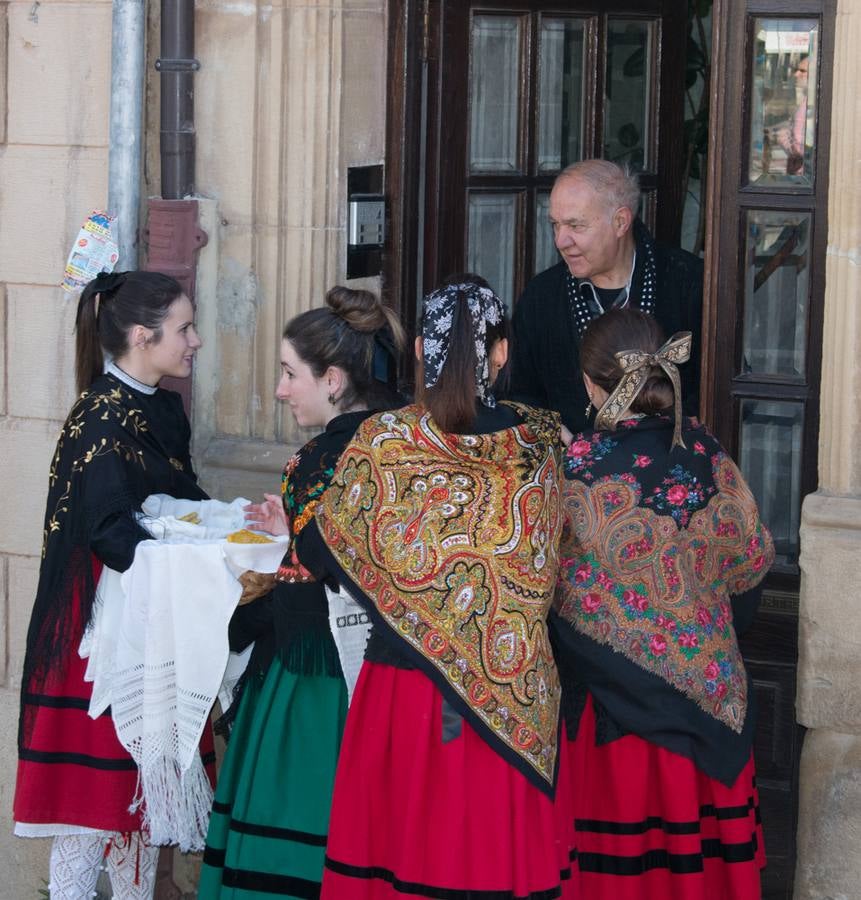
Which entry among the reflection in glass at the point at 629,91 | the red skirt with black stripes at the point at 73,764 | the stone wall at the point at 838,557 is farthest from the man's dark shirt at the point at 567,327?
the red skirt with black stripes at the point at 73,764

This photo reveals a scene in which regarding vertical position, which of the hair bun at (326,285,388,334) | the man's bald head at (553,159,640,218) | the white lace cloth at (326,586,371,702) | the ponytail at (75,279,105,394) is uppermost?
the man's bald head at (553,159,640,218)

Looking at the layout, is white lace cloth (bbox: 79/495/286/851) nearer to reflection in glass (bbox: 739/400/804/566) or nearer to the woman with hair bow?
the woman with hair bow

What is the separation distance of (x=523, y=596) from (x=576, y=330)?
4.62 ft

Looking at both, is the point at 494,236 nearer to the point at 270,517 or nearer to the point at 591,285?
the point at 591,285

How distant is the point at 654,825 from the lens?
11.8ft

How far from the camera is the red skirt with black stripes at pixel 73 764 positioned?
3951 millimetres

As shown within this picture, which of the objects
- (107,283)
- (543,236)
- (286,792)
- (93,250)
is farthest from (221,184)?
(286,792)

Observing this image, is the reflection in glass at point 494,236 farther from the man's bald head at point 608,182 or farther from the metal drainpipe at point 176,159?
the metal drainpipe at point 176,159

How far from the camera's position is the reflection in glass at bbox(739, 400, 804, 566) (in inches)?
167

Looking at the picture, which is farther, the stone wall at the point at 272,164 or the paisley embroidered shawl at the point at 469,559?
the stone wall at the point at 272,164

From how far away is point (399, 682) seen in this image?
331 cm

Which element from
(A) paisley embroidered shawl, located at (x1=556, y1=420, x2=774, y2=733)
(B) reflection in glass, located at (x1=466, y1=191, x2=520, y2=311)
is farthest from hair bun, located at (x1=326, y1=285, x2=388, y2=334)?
(B) reflection in glass, located at (x1=466, y1=191, x2=520, y2=311)

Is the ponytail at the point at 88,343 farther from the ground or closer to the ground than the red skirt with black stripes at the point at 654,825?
farther from the ground

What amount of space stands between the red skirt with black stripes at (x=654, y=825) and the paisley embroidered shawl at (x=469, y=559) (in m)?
0.34
